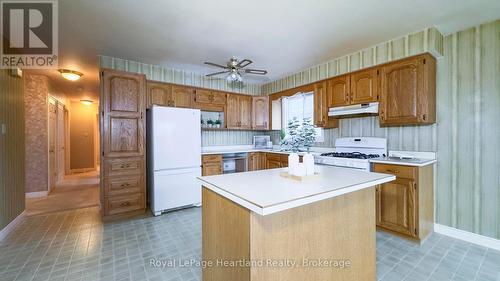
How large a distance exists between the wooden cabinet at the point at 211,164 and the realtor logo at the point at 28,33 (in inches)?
103

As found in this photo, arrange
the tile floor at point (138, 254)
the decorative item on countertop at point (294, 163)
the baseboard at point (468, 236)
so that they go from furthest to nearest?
1. the baseboard at point (468, 236)
2. the tile floor at point (138, 254)
3. the decorative item on countertop at point (294, 163)

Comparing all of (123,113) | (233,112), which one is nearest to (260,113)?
(233,112)

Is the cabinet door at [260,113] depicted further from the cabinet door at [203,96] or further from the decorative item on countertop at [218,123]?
the cabinet door at [203,96]

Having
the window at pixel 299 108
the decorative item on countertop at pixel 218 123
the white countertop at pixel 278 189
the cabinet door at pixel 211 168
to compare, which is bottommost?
the cabinet door at pixel 211 168

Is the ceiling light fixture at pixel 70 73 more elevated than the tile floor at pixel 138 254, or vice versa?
the ceiling light fixture at pixel 70 73

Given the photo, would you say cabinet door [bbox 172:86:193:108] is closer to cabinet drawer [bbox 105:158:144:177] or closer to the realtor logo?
cabinet drawer [bbox 105:158:144:177]

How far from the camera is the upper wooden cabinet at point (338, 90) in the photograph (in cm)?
328

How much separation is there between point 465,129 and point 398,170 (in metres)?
0.93

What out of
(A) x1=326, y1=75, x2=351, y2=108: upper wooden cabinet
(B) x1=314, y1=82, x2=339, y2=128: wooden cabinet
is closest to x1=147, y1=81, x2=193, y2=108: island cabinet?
(B) x1=314, y1=82, x2=339, y2=128: wooden cabinet

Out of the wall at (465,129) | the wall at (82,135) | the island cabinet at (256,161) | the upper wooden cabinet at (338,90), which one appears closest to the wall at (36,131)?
the wall at (82,135)

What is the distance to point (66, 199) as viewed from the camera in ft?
13.7

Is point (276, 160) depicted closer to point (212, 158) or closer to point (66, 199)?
point (212, 158)

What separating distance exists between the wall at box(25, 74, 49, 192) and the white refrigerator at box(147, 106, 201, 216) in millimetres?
2793

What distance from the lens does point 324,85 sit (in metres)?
3.61
